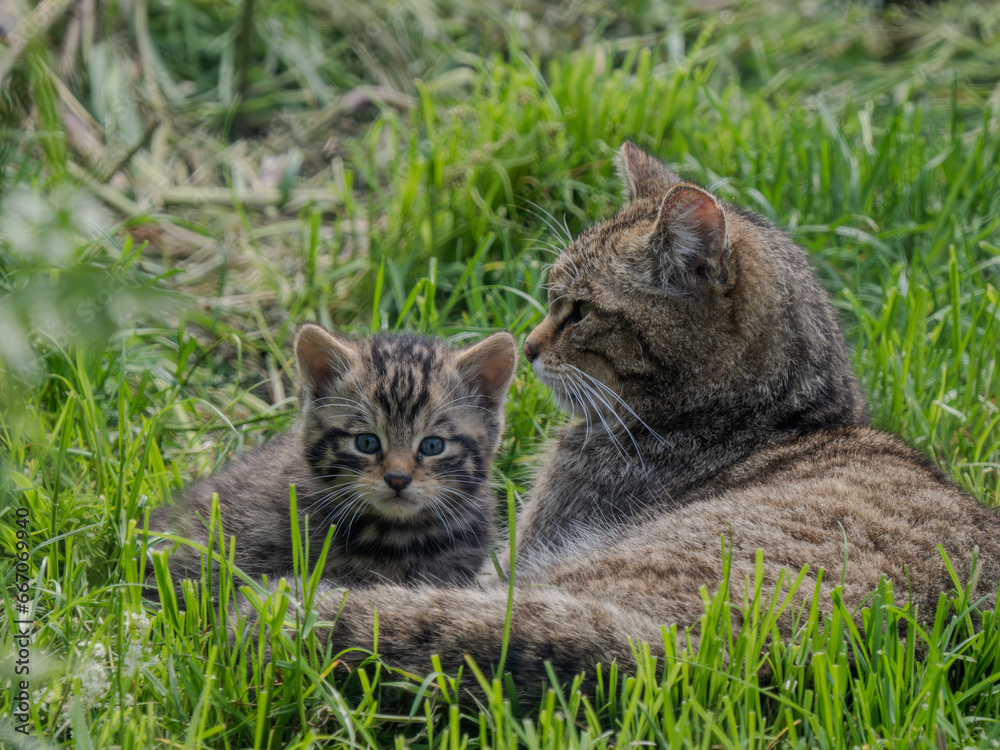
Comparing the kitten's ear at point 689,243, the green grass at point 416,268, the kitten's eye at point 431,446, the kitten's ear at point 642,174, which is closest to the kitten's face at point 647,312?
the kitten's ear at point 689,243

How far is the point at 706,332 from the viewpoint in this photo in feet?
11.2

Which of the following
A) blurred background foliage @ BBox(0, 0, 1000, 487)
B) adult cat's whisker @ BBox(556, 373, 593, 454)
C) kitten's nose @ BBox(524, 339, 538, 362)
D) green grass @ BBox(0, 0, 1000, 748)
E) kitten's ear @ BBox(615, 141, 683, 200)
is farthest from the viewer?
blurred background foliage @ BBox(0, 0, 1000, 487)

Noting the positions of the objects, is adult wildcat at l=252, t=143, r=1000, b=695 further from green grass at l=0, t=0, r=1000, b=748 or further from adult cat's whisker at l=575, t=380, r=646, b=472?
green grass at l=0, t=0, r=1000, b=748

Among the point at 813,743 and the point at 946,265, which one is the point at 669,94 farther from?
the point at 813,743

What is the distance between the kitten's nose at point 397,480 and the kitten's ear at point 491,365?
1.70 feet

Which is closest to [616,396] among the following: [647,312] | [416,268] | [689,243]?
[647,312]

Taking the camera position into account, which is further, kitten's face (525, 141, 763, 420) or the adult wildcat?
kitten's face (525, 141, 763, 420)

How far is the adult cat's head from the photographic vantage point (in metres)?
3.39

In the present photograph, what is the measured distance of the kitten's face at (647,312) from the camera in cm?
337

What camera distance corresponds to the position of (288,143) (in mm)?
6770

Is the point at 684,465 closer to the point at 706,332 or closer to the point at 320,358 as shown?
the point at 706,332

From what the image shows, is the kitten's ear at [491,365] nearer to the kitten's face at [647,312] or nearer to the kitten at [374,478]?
the kitten at [374,478]

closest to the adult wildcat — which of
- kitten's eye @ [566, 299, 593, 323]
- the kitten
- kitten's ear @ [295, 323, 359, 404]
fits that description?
kitten's eye @ [566, 299, 593, 323]

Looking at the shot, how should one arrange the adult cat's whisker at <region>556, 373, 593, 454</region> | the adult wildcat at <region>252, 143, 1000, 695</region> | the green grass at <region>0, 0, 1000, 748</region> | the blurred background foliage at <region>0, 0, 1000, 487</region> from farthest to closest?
1. the blurred background foliage at <region>0, 0, 1000, 487</region>
2. the adult cat's whisker at <region>556, 373, 593, 454</region>
3. the adult wildcat at <region>252, 143, 1000, 695</region>
4. the green grass at <region>0, 0, 1000, 748</region>
